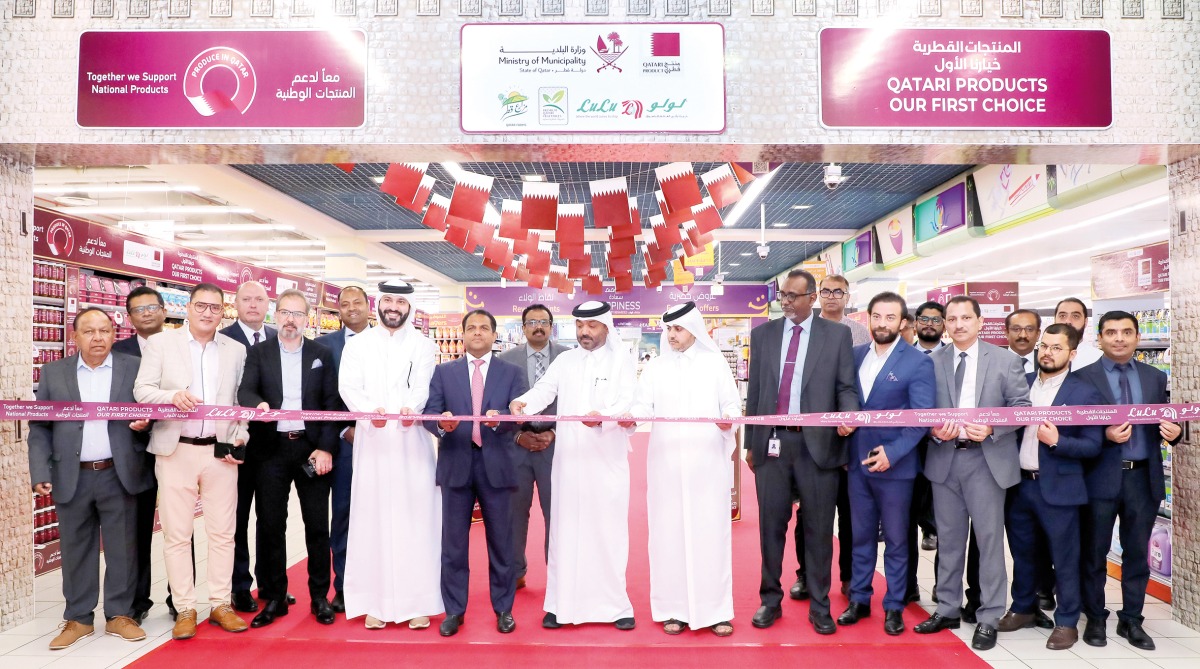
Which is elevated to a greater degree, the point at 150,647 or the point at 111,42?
the point at 111,42

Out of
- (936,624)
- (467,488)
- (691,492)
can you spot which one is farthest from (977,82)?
(467,488)

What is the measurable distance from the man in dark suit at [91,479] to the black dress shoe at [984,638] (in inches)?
159

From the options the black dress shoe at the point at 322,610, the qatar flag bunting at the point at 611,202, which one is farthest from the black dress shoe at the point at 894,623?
the qatar flag bunting at the point at 611,202

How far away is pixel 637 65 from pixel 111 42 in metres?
2.69

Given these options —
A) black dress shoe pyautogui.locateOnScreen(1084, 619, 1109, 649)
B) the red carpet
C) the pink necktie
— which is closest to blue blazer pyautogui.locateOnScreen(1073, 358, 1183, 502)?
black dress shoe pyautogui.locateOnScreen(1084, 619, 1109, 649)

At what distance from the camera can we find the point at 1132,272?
4820 millimetres

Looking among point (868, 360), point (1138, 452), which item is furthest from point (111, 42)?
point (1138, 452)

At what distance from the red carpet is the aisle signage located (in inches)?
568

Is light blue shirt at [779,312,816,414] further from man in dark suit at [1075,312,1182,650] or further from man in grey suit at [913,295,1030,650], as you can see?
man in dark suit at [1075,312,1182,650]

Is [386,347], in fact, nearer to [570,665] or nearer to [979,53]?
[570,665]

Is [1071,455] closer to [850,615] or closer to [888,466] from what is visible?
[888,466]

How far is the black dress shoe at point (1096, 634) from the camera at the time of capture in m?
3.36

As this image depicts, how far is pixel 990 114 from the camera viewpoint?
3.48 metres

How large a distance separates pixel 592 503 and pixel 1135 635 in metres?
2.72
